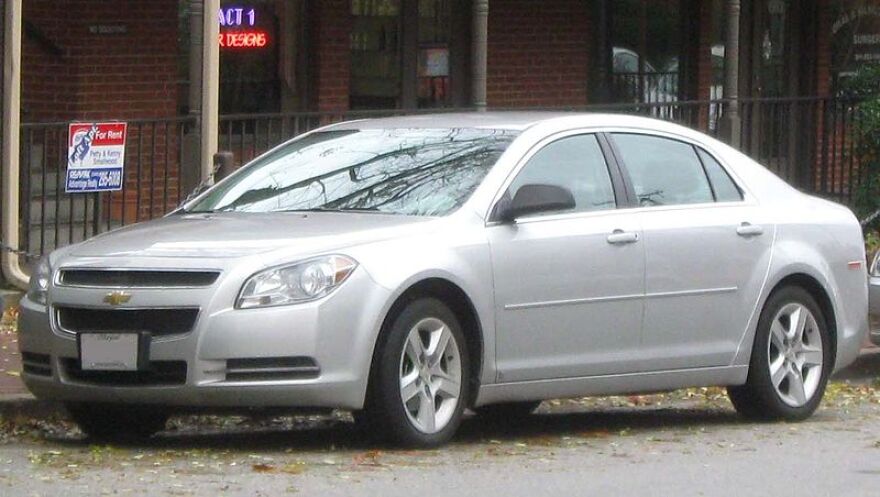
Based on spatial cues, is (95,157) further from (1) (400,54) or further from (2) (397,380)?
(2) (397,380)

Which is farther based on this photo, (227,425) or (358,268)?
(227,425)

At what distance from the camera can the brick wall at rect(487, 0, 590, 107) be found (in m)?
19.0

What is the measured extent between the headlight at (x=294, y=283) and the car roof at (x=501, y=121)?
1.54 meters

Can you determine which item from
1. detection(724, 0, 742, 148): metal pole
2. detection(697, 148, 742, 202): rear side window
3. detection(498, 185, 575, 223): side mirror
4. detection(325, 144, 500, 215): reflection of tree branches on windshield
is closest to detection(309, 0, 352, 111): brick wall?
detection(724, 0, 742, 148): metal pole

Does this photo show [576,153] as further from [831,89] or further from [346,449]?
[831,89]

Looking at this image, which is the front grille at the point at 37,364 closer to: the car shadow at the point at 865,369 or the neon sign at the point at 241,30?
the car shadow at the point at 865,369

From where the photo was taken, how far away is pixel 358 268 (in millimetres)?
8367

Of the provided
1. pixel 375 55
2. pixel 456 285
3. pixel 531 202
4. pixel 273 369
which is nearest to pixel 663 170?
pixel 531 202

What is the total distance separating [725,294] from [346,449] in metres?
2.19

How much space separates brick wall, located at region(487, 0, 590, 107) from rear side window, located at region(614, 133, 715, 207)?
876 centimetres

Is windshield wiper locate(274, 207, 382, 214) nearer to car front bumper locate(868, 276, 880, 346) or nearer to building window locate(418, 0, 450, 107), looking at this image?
car front bumper locate(868, 276, 880, 346)

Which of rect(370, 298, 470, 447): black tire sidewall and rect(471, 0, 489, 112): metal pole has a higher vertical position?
rect(471, 0, 489, 112): metal pole

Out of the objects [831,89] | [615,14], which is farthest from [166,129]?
[831,89]

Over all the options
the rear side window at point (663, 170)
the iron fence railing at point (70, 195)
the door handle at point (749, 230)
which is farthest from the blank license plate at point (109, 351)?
the iron fence railing at point (70, 195)
